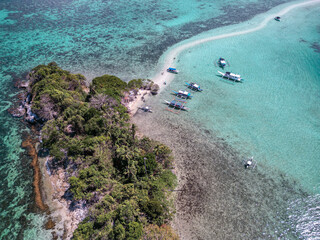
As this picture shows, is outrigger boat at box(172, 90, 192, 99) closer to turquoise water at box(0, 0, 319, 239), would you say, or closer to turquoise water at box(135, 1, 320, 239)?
turquoise water at box(135, 1, 320, 239)

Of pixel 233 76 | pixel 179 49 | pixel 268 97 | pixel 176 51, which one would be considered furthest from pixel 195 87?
pixel 179 49

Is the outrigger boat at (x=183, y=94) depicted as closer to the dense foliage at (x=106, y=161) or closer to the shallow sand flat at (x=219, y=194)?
the shallow sand flat at (x=219, y=194)

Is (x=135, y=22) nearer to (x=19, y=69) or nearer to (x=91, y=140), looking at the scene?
(x=19, y=69)

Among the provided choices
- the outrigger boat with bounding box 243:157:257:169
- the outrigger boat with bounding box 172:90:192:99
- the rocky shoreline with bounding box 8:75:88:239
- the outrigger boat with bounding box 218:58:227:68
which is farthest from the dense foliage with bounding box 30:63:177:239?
the outrigger boat with bounding box 218:58:227:68

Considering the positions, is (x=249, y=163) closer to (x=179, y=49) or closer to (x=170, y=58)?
(x=170, y=58)

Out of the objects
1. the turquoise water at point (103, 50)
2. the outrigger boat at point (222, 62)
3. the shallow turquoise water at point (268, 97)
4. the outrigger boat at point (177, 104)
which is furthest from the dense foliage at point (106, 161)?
the outrigger boat at point (222, 62)

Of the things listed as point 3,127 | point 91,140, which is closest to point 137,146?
point 91,140
